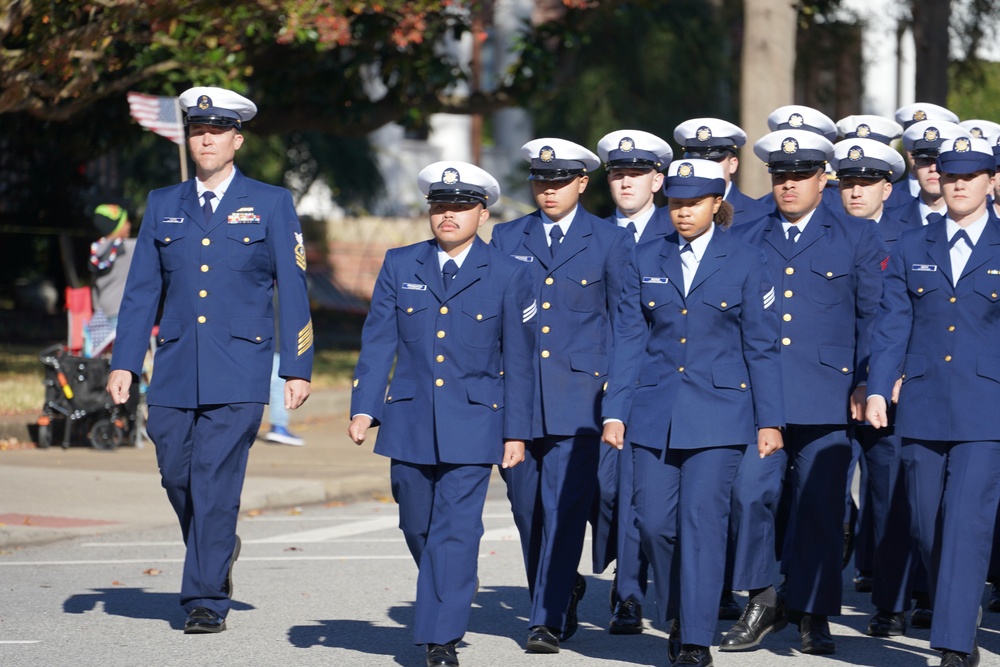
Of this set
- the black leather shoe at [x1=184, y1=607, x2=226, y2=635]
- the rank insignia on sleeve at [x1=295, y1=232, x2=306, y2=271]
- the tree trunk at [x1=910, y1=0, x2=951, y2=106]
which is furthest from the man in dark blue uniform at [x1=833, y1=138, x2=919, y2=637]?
the tree trunk at [x1=910, y1=0, x2=951, y2=106]

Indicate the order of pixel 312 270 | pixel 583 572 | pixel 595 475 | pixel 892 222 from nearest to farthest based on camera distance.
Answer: pixel 595 475
pixel 892 222
pixel 583 572
pixel 312 270

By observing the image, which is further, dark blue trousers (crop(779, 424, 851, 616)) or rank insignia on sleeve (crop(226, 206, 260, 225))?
rank insignia on sleeve (crop(226, 206, 260, 225))

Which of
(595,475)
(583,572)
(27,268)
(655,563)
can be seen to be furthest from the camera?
(27,268)

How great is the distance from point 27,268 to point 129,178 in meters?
2.35

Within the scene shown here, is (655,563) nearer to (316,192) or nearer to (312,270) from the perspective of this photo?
(312,270)

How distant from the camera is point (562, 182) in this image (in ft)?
25.5

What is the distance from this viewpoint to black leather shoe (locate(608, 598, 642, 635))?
25.1ft

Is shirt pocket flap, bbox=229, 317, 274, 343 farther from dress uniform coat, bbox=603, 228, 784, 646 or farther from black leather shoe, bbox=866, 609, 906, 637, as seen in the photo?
black leather shoe, bbox=866, 609, 906, 637

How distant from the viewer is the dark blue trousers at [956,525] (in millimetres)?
6605

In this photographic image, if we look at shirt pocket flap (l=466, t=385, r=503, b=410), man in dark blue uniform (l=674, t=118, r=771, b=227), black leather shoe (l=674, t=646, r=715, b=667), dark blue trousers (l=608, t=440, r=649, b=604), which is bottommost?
black leather shoe (l=674, t=646, r=715, b=667)

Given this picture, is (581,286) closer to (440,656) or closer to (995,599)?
(440,656)

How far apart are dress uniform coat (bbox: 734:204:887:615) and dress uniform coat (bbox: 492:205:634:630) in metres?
0.75

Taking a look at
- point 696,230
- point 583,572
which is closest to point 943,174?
point 696,230

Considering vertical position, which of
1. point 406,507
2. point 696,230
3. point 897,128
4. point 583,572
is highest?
point 897,128
